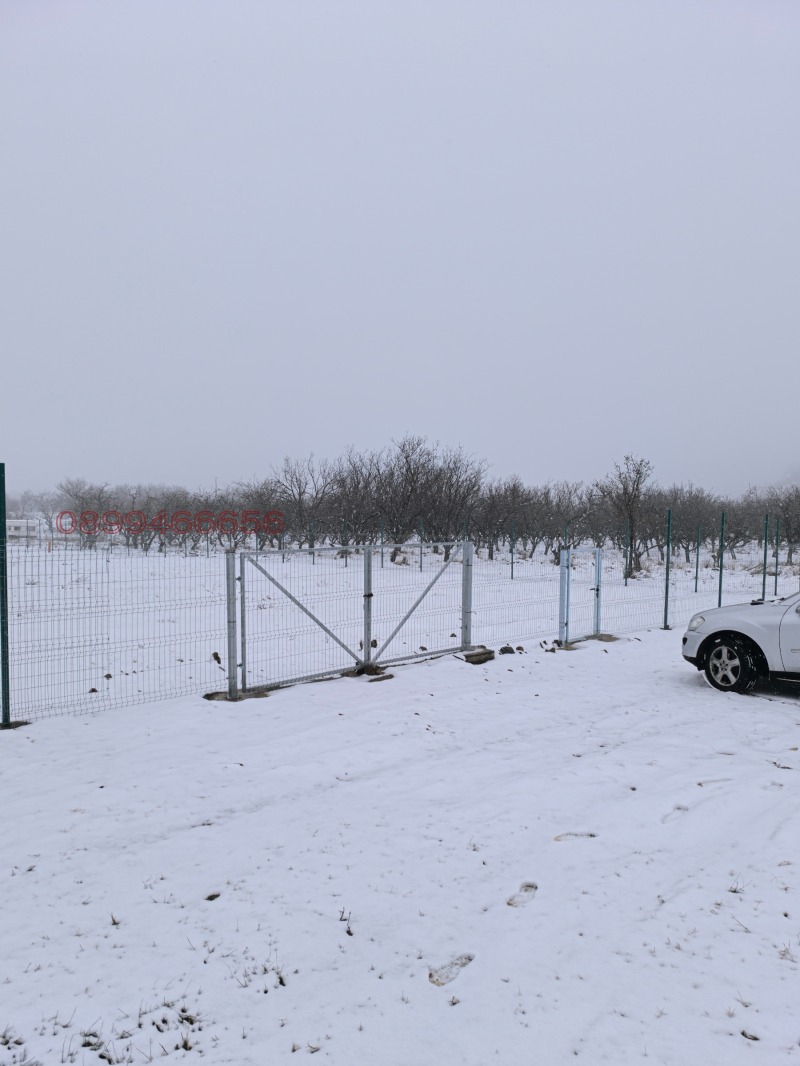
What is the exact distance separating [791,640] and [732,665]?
68 centimetres

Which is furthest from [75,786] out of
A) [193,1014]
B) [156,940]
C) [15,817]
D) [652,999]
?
[652,999]

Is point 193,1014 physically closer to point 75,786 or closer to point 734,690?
point 75,786

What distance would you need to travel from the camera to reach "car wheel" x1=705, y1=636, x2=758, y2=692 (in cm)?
777

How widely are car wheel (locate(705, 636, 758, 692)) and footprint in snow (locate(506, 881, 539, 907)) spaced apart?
529 centimetres

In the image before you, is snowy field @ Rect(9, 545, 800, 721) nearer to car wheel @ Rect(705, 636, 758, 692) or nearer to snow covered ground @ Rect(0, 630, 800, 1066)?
snow covered ground @ Rect(0, 630, 800, 1066)

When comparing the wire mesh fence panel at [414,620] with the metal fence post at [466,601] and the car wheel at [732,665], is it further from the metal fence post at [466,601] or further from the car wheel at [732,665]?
the car wheel at [732,665]

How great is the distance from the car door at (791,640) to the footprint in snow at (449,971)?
6.08m

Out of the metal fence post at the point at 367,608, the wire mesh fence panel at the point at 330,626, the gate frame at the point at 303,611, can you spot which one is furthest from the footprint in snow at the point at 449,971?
Answer: the metal fence post at the point at 367,608

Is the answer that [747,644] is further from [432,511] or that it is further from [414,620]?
[432,511]

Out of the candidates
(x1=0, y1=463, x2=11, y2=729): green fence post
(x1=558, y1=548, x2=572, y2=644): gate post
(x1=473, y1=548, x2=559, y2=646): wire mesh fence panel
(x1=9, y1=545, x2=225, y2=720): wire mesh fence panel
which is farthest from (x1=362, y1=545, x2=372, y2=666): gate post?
(x1=0, y1=463, x2=11, y2=729): green fence post

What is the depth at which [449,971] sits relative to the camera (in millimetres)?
2895

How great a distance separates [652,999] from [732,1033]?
0.97ft

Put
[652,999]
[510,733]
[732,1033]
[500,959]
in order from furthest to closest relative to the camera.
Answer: [510,733], [500,959], [652,999], [732,1033]

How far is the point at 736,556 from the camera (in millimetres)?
37188
